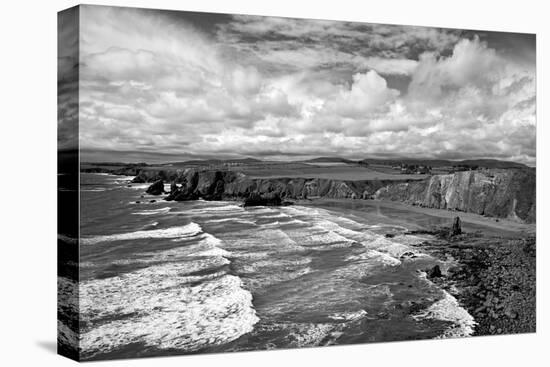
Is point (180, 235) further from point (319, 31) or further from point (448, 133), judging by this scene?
point (448, 133)

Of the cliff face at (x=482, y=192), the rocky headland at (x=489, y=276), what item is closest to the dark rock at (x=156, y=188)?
the cliff face at (x=482, y=192)

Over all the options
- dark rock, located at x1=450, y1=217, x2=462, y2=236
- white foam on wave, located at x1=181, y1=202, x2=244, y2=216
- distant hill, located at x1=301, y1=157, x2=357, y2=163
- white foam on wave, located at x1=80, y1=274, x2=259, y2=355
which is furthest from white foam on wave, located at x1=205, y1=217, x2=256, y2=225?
dark rock, located at x1=450, y1=217, x2=462, y2=236

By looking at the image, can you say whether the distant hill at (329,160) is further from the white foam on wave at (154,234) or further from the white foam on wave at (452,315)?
the white foam on wave at (452,315)

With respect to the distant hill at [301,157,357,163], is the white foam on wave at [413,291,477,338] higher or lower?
lower

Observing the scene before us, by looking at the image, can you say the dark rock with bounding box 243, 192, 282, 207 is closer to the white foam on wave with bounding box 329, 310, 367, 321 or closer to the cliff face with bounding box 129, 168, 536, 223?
the cliff face with bounding box 129, 168, 536, 223

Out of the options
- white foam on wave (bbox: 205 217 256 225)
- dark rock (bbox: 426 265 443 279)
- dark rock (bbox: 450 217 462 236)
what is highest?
white foam on wave (bbox: 205 217 256 225)

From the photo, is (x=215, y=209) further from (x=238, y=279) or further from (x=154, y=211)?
(x=238, y=279)

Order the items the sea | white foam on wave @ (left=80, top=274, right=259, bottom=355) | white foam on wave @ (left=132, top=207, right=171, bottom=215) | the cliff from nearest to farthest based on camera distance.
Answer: white foam on wave @ (left=80, top=274, right=259, bottom=355)
the sea
white foam on wave @ (left=132, top=207, right=171, bottom=215)
the cliff
